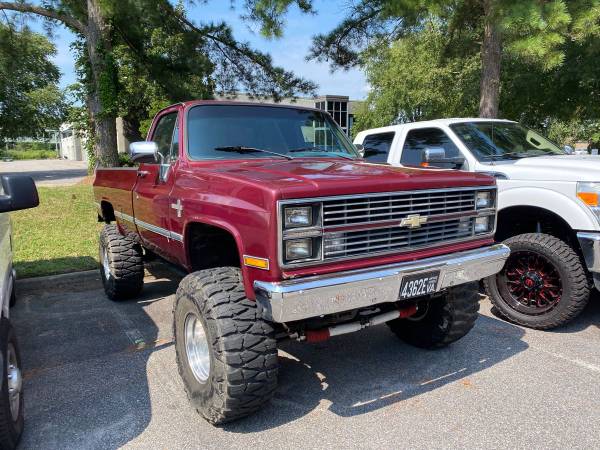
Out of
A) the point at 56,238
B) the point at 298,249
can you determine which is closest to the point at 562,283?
the point at 298,249

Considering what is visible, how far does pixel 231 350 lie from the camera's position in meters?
2.86

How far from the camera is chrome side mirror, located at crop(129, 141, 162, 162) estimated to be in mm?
4031

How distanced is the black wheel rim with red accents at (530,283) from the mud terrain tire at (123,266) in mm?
3877

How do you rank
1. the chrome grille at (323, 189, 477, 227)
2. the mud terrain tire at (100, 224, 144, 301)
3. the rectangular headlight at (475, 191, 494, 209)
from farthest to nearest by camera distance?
1. the mud terrain tire at (100, 224, 144, 301)
2. the rectangular headlight at (475, 191, 494, 209)
3. the chrome grille at (323, 189, 477, 227)

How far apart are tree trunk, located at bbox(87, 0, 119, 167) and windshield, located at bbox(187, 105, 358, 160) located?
36.2 feet

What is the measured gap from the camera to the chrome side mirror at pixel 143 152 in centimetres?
403

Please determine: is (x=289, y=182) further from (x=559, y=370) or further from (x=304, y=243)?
(x=559, y=370)

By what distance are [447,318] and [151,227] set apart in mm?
2682

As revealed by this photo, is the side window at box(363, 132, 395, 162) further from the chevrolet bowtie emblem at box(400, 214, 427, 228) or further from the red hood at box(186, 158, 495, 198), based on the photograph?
the chevrolet bowtie emblem at box(400, 214, 427, 228)

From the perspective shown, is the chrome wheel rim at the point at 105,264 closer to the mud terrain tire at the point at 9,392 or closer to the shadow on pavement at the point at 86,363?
the shadow on pavement at the point at 86,363

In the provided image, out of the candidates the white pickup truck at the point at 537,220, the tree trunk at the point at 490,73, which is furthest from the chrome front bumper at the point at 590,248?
the tree trunk at the point at 490,73

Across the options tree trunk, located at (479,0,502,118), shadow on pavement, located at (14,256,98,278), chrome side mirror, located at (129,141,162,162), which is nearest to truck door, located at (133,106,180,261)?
chrome side mirror, located at (129,141,162,162)

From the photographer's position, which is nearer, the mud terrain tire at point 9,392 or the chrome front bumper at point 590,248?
the mud terrain tire at point 9,392

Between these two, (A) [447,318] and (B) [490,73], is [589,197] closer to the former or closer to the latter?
(A) [447,318]
